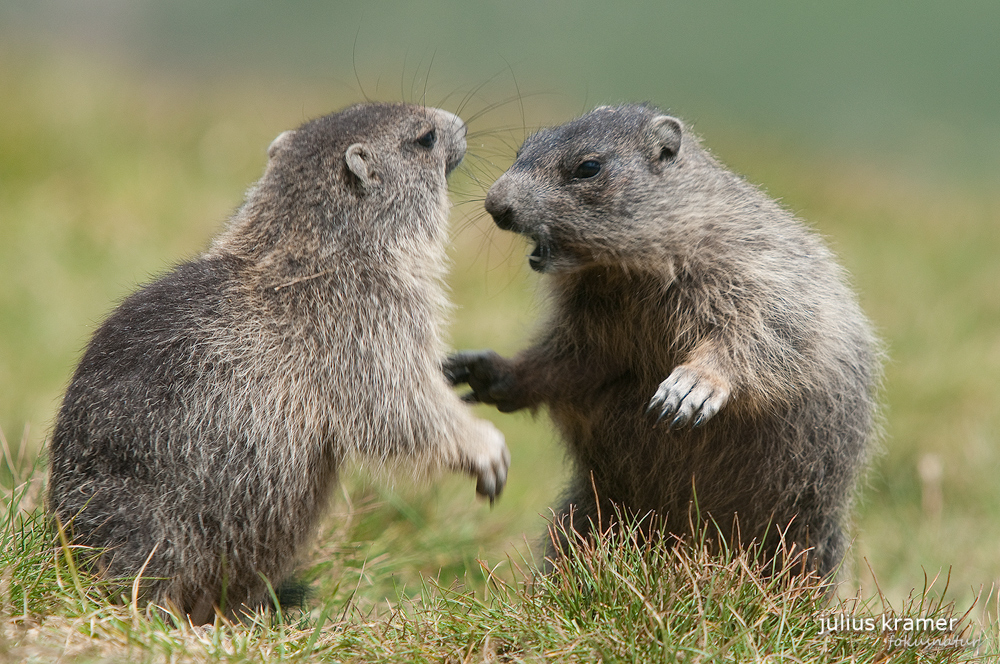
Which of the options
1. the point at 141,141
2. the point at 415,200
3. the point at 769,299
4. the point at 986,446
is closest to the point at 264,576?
the point at 415,200

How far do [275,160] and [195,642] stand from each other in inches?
93.4

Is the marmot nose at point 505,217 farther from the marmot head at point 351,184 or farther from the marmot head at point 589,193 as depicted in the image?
the marmot head at point 351,184

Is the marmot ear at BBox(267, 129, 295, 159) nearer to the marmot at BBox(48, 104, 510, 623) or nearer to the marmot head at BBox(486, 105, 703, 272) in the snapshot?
the marmot at BBox(48, 104, 510, 623)

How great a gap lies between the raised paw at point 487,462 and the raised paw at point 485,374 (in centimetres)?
68

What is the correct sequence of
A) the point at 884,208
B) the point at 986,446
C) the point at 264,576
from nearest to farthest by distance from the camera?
the point at 264,576, the point at 986,446, the point at 884,208

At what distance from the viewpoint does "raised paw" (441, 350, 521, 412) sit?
5.23m

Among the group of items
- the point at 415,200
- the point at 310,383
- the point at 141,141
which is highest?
the point at 141,141

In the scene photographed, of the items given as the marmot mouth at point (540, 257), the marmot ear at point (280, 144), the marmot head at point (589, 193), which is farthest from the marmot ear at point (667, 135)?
the marmot ear at point (280, 144)

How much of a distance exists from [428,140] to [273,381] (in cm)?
152

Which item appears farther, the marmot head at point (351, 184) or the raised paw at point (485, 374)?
the raised paw at point (485, 374)

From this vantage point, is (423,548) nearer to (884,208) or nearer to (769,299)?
(769,299)

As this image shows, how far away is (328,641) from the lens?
3.76 metres

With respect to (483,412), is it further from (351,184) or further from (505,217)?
(351,184)

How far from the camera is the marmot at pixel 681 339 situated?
4727 millimetres
